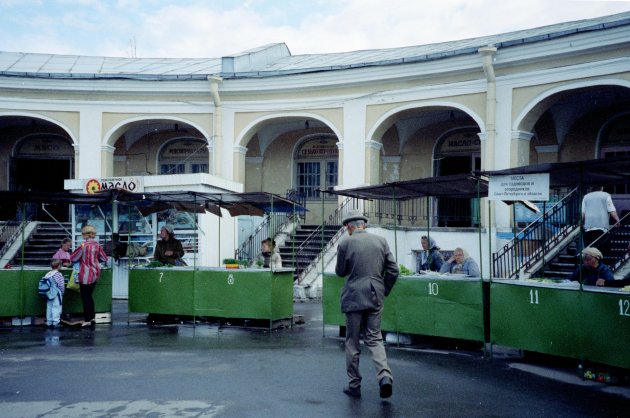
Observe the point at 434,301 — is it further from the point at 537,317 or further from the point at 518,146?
the point at 518,146

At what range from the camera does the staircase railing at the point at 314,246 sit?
2019 centimetres

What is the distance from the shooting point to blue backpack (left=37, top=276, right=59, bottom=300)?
1360 cm

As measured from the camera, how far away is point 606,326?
830cm

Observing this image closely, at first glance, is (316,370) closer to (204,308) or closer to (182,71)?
(204,308)

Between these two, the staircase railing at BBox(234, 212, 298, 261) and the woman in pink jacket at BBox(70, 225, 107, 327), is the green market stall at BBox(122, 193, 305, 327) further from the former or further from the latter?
the staircase railing at BBox(234, 212, 298, 261)

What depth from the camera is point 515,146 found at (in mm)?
19375

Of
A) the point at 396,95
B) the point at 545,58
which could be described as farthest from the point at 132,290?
the point at 545,58

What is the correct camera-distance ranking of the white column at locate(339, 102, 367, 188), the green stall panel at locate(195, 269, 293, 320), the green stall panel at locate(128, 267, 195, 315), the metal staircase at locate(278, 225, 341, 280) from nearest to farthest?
1. the green stall panel at locate(195, 269, 293, 320)
2. the green stall panel at locate(128, 267, 195, 315)
3. the metal staircase at locate(278, 225, 341, 280)
4. the white column at locate(339, 102, 367, 188)

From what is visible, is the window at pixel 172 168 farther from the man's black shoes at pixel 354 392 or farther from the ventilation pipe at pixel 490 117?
the man's black shoes at pixel 354 392

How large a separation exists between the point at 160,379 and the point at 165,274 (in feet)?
19.0

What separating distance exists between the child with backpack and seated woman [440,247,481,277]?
7.34 metres

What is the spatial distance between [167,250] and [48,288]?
2.74 metres

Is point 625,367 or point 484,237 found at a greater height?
point 484,237

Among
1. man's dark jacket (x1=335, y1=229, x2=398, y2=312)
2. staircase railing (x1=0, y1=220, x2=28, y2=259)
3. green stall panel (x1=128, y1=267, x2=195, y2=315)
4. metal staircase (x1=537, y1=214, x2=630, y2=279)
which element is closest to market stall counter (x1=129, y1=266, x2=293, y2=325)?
green stall panel (x1=128, y1=267, x2=195, y2=315)
